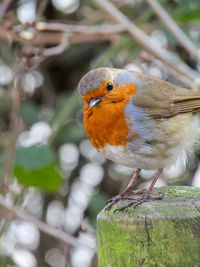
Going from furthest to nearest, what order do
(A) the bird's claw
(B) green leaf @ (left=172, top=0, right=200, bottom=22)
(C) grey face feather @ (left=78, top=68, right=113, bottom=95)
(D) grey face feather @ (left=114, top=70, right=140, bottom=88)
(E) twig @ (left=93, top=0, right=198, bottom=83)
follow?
(B) green leaf @ (left=172, top=0, right=200, bottom=22) → (E) twig @ (left=93, top=0, right=198, bottom=83) → (D) grey face feather @ (left=114, top=70, right=140, bottom=88) → (C) grey face feather @ (left=78, top=68, right=113, bottom=95) → (A) the bird's claw

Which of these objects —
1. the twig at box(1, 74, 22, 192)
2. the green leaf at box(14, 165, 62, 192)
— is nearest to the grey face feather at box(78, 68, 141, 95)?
the twig at box(1, 74, 22, 192)

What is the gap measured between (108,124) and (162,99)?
17.4 inches

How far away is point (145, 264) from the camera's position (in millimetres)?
1637

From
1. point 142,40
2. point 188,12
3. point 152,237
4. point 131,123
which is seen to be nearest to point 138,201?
point 152,237

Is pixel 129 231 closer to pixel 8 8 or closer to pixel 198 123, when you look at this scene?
pixel 198 123

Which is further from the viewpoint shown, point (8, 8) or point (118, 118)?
point (8, 8)

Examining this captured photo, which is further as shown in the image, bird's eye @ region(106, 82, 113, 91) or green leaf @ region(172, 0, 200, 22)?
green leaf @ region(172, 0, 200, 22)

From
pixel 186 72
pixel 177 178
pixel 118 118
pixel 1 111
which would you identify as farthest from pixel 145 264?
pixel 1 111

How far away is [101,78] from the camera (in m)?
2.58

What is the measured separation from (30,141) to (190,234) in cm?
266

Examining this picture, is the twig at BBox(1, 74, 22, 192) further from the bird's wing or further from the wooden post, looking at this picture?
the wooden post

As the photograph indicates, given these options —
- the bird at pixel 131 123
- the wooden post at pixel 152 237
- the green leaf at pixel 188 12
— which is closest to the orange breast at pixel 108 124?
the bird at pixel 131 123

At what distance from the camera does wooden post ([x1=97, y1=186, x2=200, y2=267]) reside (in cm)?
162

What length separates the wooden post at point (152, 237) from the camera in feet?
5.30
